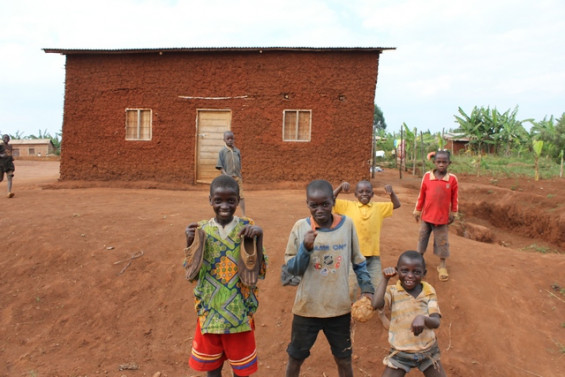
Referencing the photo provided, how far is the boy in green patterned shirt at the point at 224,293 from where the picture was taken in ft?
7.62

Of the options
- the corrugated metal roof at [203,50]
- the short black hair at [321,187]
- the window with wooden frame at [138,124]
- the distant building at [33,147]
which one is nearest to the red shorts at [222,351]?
A: the short black hair at [321,187]

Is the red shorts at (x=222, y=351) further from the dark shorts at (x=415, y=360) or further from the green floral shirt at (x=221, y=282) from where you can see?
the dark shorts at (x=415, y=360)

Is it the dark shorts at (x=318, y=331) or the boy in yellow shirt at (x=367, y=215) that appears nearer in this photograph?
the dark shorts at (x=318, y=331)

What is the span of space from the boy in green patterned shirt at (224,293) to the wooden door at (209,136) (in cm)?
874

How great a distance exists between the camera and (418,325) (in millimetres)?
2357

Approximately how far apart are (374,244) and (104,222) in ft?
14.1

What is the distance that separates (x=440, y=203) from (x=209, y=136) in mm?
7685

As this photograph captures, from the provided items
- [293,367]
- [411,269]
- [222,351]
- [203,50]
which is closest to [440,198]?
[411,269]

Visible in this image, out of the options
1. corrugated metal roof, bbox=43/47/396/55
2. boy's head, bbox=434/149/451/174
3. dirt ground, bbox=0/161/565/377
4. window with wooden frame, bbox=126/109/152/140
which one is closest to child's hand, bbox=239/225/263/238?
dirt ground, bbox=0/161/565/377

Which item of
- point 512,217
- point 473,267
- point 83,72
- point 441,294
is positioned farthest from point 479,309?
point 83,72

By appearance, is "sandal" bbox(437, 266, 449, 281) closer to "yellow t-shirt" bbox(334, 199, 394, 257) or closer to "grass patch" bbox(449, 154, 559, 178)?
"yellow t-shirt" bbox(334, 199, 394, 257)

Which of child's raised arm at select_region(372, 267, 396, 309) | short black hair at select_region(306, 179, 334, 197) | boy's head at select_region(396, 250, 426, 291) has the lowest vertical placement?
child's raised arm at select_region(372, 267, 396, 309)

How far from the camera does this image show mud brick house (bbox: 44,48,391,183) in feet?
34.5

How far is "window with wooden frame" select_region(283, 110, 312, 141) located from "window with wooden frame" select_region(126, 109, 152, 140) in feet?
11.8
